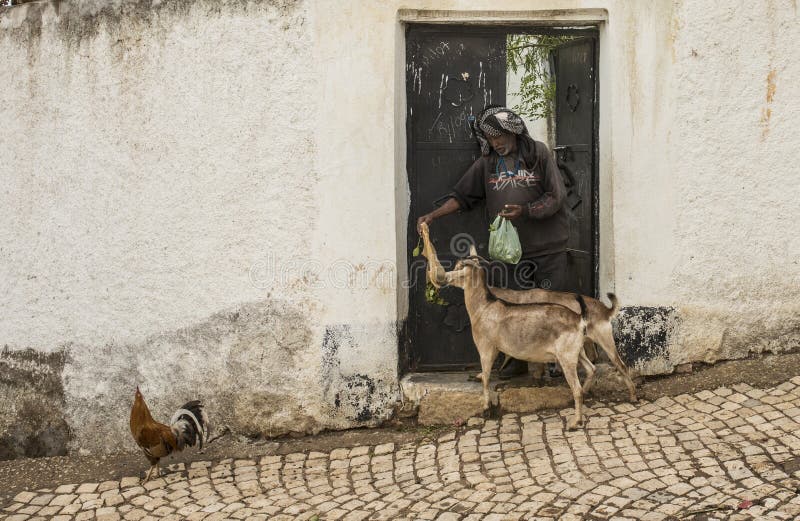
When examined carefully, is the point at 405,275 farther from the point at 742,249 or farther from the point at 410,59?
the point at 742,249

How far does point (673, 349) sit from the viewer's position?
6.38m

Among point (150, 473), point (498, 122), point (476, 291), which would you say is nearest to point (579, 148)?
point (498, 122)

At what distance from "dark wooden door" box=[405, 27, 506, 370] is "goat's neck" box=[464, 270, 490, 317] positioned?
2.01 ft

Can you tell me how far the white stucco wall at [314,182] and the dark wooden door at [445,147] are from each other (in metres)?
0.20

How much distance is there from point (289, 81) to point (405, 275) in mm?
1720

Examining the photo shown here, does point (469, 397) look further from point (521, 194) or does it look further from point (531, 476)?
point (521, 194)

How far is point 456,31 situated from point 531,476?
11.0 ft

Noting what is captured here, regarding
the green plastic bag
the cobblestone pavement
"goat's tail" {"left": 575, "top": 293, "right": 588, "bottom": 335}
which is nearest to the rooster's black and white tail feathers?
the cobblestone pavement

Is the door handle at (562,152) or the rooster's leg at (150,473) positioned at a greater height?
the door handle at (562,152)

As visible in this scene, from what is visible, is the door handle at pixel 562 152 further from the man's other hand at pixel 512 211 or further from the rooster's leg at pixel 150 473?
the rooster's leg at pixel 150 473

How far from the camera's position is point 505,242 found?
606 cm

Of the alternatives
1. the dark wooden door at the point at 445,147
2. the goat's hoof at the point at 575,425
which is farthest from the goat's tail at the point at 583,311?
the dark wooden door at the point at 445,147

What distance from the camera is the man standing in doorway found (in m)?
6.07

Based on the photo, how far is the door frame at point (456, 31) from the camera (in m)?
6.23
